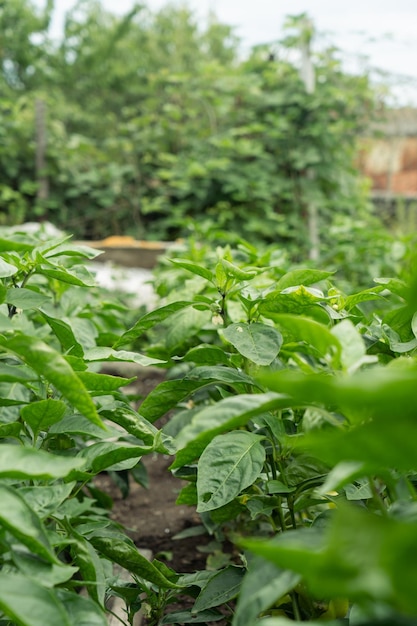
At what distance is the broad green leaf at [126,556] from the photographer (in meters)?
0.90

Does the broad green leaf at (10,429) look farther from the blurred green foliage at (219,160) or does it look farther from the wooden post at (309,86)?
the wooden post at (309,86)

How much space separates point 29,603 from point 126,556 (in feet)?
1.17

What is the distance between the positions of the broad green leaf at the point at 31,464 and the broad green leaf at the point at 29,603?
91 millimetres

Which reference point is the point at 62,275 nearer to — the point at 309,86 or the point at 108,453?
the point at 108,453

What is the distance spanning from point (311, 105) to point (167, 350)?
198 inches

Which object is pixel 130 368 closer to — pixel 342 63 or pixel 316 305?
pixel 316 305

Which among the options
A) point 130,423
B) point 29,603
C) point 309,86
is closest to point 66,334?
point 130,423

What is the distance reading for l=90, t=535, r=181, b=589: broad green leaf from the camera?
90cm

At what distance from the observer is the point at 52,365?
690 millimetres

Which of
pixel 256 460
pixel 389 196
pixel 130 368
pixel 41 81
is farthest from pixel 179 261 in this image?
pixel 41 81

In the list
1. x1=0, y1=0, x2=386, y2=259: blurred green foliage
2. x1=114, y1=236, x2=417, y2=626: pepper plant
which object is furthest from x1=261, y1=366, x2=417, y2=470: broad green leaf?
x1=0, y1=0, x2=386, y2=259: blurred green foliage

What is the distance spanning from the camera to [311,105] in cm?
593

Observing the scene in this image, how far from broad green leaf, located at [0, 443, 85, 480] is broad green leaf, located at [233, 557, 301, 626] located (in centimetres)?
20

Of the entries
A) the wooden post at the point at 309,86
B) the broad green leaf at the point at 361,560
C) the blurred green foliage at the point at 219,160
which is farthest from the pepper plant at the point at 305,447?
the wooden post at the point at 309,86
